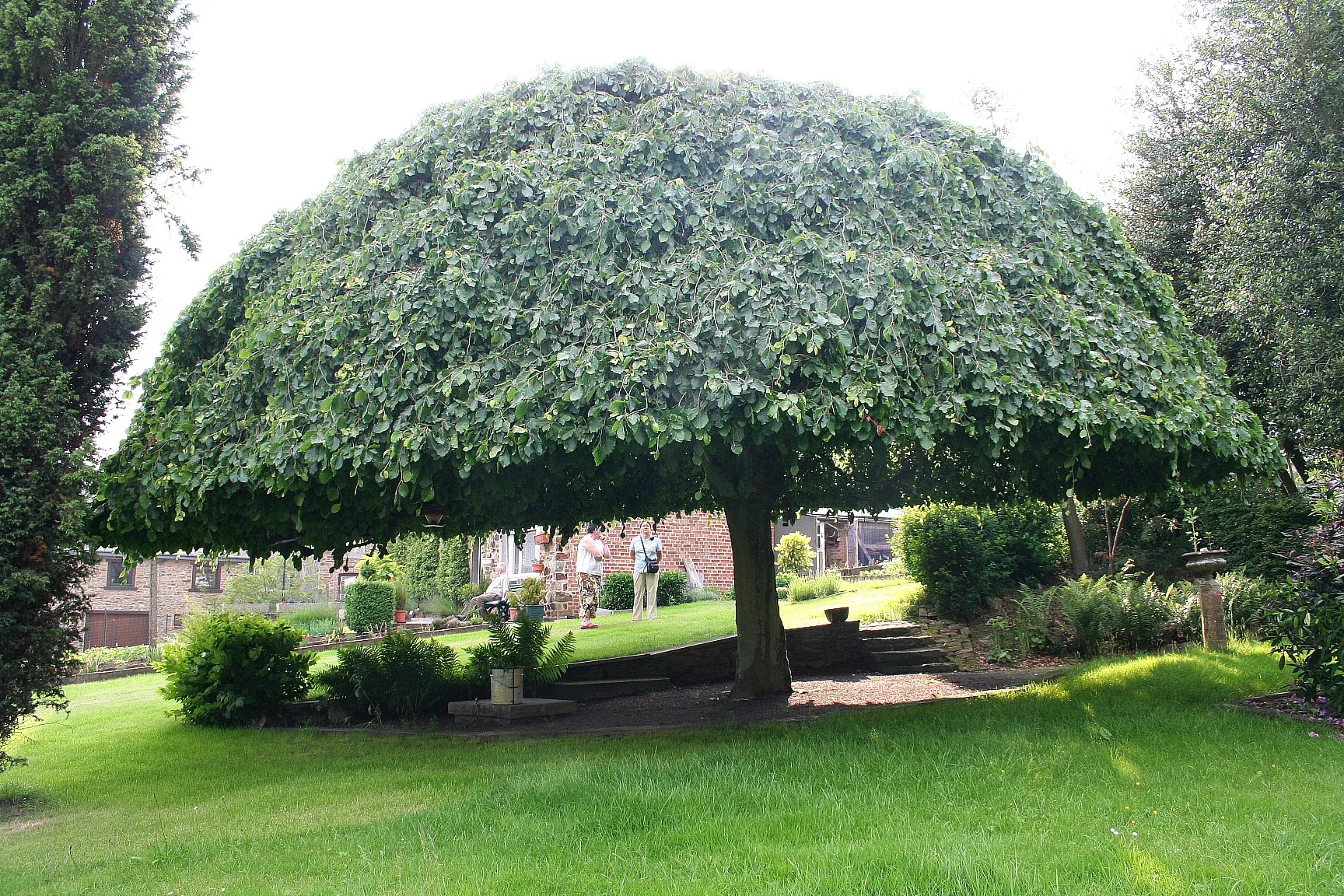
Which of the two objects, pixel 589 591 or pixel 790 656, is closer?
pixel 790 656

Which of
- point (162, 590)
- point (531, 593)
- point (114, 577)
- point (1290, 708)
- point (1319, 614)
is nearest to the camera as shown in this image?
point (1319, 614)

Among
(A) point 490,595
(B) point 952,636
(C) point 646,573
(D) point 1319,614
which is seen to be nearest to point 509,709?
(B) point 952,636

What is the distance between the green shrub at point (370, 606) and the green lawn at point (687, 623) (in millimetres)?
2549

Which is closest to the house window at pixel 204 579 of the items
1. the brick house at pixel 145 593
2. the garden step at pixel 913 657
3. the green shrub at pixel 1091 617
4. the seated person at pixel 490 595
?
the brick house at pixel 145 593

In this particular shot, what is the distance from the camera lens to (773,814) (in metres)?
5.00

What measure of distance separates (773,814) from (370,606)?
17324 millimetres

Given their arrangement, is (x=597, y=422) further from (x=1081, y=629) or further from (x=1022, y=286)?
(x=1081, y=629)

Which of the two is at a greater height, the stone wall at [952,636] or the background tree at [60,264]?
the background tree at [60,264]

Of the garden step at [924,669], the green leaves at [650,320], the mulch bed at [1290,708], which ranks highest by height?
the green leaves at [650,320]

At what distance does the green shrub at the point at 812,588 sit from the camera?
19.7 m

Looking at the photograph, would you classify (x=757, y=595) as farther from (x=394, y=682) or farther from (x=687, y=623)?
(x=687, y=623)

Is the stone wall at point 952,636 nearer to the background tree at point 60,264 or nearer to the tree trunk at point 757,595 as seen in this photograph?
the tree trunk at point 757,595

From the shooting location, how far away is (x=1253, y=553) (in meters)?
12.6

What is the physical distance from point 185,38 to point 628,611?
534 inches
